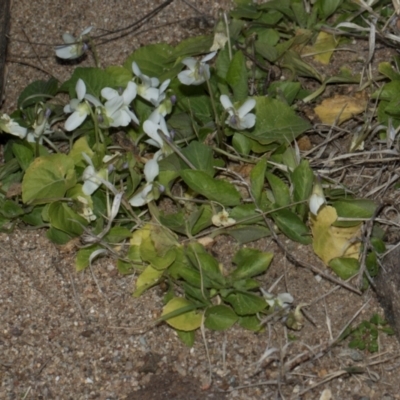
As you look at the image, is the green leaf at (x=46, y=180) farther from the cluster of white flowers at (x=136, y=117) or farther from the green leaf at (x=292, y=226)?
the green leaf at (x=292, y=226)

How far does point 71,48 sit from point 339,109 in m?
0.76

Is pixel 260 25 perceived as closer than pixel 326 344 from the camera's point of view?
No

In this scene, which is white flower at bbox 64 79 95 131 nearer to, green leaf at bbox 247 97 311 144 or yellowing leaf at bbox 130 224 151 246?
yellowing leaf at bbox 130 224 151 246

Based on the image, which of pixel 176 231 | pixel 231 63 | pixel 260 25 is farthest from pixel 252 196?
pixel 260 25

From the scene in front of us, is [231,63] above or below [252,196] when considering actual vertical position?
above

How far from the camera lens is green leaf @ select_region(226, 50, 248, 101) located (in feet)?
8.55

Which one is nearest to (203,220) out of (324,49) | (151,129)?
(151,129)

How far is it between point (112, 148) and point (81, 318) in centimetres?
48

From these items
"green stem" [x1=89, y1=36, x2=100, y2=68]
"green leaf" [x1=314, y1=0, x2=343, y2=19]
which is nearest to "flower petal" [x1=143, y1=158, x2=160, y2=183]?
"green stem" [x1=89, y1=36, x2=100, y2=68]

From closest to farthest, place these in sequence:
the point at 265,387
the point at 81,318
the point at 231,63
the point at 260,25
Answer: the point at 265,387
the point at 81,318
the point at 231,63
the point at 260,25

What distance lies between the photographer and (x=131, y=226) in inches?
100

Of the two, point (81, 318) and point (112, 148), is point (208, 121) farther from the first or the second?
point (81, 318)

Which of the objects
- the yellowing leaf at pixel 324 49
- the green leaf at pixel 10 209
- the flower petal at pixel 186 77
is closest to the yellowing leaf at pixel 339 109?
the yellowing leaf at pixel 324 49

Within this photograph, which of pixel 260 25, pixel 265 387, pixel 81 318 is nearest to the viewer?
pixel 265 387
